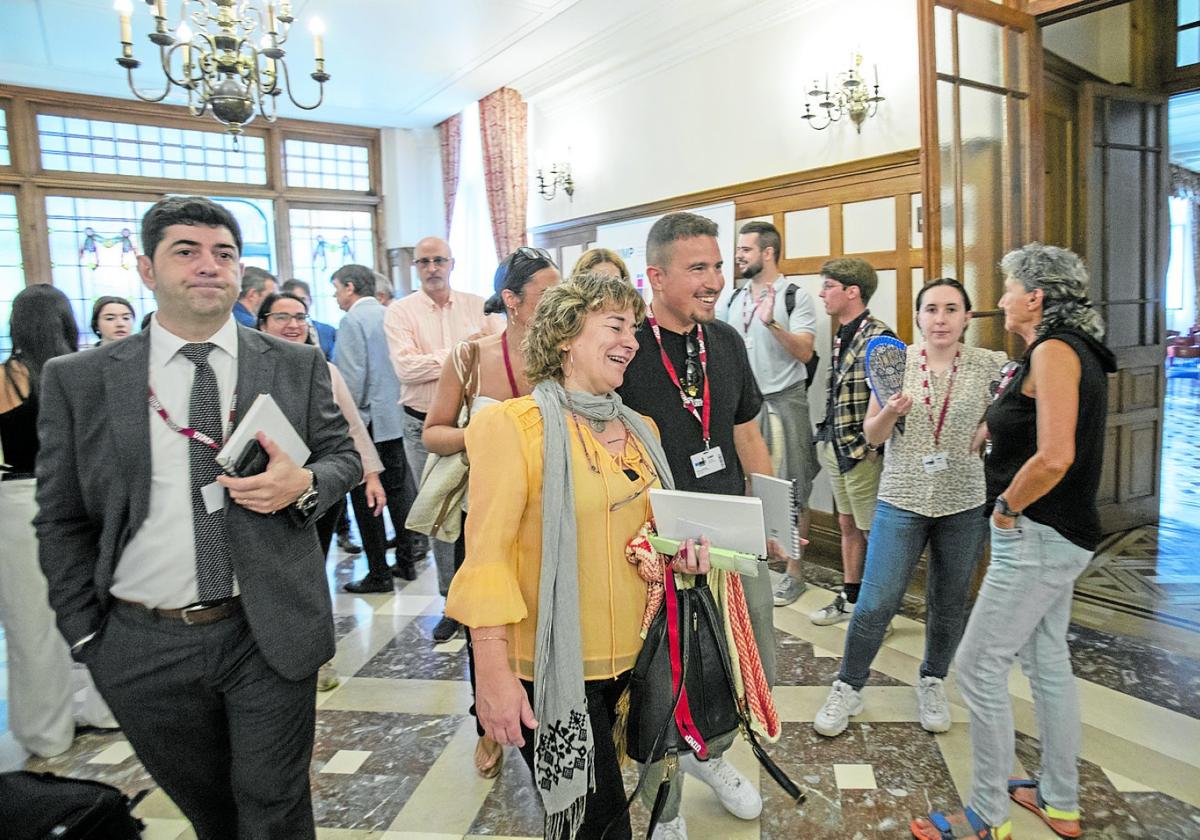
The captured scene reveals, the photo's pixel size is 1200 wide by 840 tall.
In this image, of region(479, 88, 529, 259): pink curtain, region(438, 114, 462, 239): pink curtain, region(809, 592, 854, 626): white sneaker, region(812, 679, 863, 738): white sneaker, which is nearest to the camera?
region(812, 679, 863, 738): white sneaker

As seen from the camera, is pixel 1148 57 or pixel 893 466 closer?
pixel 893 466

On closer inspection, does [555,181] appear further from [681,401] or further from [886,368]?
[681,401]

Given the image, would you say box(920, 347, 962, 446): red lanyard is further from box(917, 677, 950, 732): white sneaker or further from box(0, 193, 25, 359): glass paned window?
box(0, 193, 25, 359): glass paned window

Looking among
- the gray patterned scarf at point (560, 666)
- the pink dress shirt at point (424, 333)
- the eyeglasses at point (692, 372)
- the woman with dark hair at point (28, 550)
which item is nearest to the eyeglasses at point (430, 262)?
the pink dress shirt at point (424, 333)

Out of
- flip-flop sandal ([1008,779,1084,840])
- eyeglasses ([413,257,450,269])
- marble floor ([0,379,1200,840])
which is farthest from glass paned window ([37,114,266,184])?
flip-flop sandal ([1008,779,1084,840])

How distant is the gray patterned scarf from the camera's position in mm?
1414

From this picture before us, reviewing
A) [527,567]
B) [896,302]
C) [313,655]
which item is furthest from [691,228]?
[896,302]

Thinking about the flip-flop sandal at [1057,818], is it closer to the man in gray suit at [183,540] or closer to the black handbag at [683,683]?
the black handbag at [683,683]

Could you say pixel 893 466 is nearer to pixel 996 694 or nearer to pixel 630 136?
pixel 996 694

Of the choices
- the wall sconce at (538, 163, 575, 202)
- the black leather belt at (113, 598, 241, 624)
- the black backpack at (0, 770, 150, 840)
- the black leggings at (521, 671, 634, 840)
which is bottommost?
the black backpack at (0, 770, 150, 840)

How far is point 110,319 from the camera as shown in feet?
10.9

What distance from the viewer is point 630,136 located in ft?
19.5

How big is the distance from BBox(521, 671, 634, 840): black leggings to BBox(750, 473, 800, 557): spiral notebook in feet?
1.68

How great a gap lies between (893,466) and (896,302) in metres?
1.89
